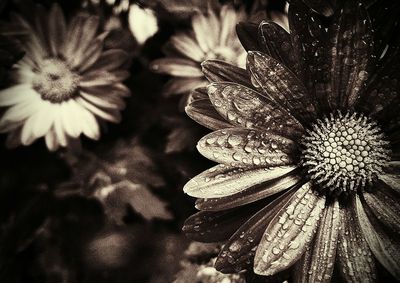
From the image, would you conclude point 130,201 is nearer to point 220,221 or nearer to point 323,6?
point 220,221

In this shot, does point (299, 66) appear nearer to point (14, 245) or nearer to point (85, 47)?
point (85, 47)

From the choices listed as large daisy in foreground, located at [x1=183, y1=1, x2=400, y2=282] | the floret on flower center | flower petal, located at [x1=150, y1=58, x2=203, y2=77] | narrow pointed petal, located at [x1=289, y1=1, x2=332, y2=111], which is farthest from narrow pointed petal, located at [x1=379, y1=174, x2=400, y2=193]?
the floret on flower center

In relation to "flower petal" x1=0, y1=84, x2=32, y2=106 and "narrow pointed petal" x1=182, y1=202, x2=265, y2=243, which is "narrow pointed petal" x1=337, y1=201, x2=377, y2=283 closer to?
"narrow pointed petal" x1=182, y1=202, x2=265, y2=243

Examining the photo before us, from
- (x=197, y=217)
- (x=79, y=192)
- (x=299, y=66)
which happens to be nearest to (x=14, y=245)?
(x=79, y=192)

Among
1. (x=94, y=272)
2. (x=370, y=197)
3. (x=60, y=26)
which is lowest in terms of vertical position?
(x=94, y=272)

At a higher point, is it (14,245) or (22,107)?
(22,107)

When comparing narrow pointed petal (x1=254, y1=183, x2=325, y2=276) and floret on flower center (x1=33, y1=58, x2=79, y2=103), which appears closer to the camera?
narrow pointed petal (x1=254, y1=183, x2=325, y2=276)
